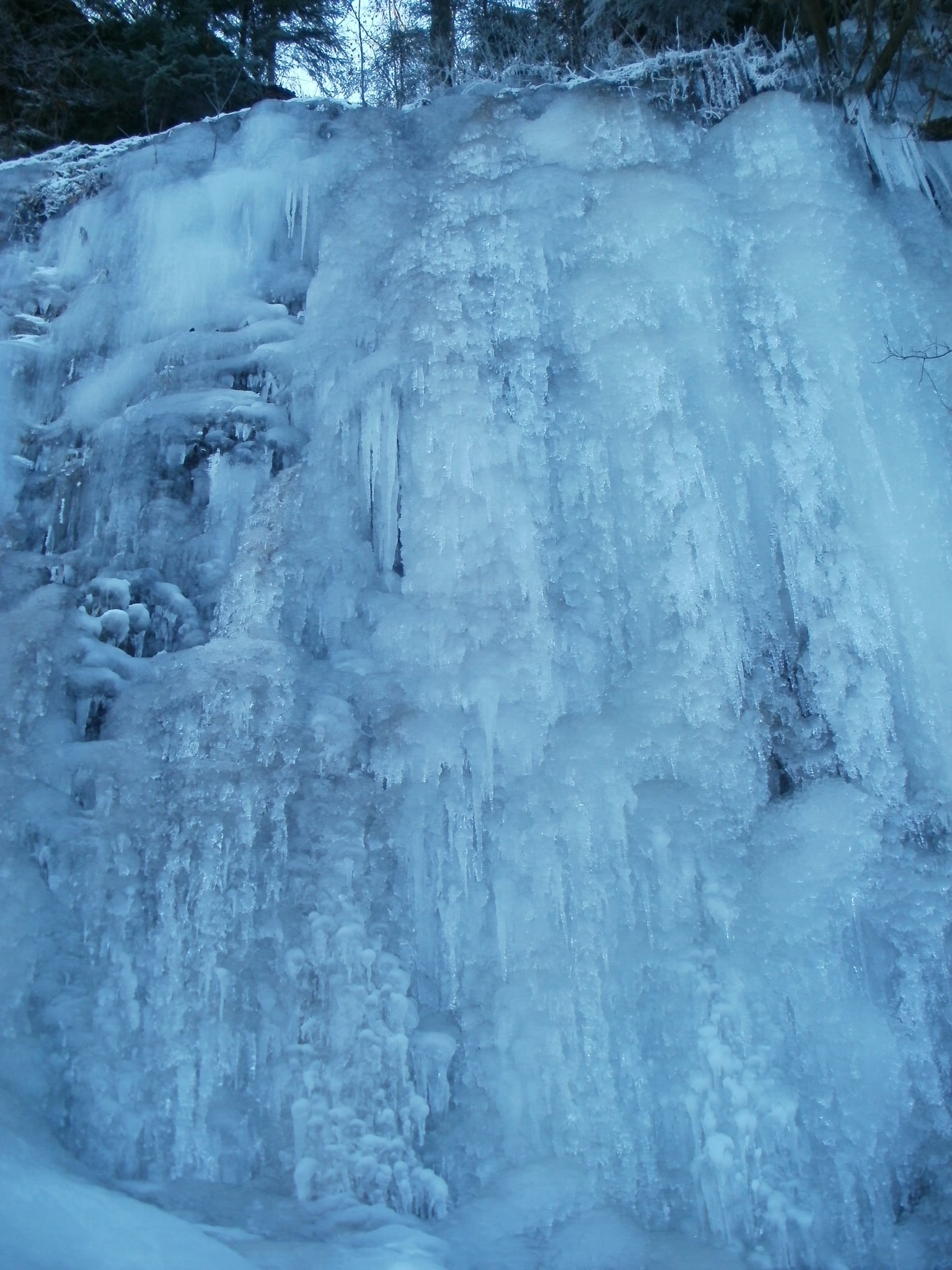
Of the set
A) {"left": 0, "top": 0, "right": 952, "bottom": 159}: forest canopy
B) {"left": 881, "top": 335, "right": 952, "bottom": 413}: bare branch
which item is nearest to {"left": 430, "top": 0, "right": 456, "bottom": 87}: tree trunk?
{"left": 0, "top": 0, "right": 952, "bottom": 159}: forest canopy

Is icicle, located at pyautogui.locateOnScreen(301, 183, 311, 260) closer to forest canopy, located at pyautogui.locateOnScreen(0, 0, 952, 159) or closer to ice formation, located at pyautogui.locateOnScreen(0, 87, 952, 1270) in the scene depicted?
ice formation, located at pyautogui.locateOnScreen(0, 87, 952, 1270)

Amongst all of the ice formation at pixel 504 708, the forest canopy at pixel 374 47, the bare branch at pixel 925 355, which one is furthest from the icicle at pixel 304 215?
the bare branch at pixel 925 355

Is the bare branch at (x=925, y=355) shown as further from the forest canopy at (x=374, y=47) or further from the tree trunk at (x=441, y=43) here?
the tree trunk at (x=441, y=43)

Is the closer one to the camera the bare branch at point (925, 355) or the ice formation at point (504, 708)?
the ice formation at point (504, 708)

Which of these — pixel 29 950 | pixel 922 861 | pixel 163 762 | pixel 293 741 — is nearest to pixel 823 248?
pixel 922 861

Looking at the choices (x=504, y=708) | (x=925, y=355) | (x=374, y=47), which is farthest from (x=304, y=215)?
(x=374, y=47)

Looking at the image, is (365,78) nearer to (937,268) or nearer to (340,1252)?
(937,268)

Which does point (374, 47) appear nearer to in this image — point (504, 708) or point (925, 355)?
point (925, 355)
